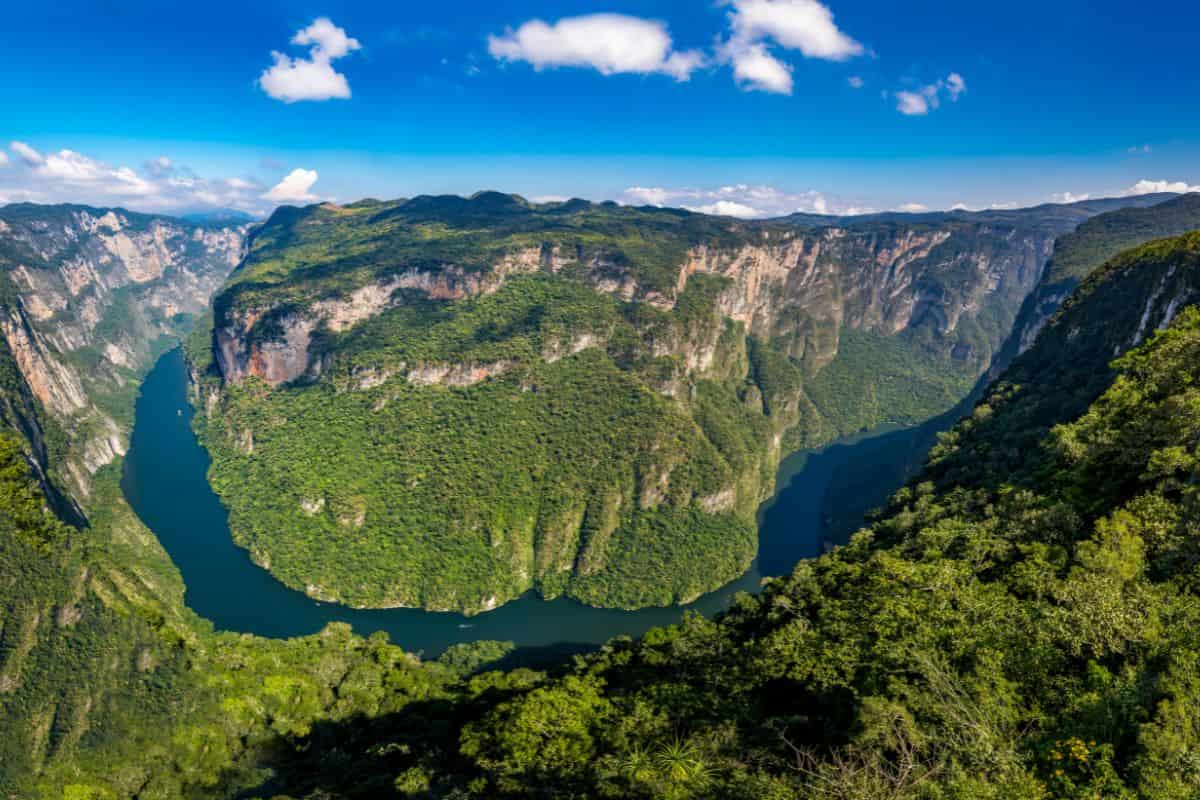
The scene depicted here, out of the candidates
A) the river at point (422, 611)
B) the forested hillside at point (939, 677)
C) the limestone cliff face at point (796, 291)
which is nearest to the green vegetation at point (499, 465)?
the river at point (422, 611)

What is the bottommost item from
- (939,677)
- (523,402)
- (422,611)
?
(422,611)

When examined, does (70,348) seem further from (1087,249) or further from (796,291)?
(1087,249)

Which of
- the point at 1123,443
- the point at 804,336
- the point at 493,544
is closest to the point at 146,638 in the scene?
the point at 493,544

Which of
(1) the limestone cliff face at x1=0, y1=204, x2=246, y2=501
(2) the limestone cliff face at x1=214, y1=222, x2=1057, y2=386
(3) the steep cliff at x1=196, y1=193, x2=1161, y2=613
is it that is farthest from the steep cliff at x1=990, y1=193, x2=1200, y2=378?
(1) the limestone cliff face at x1=0, y1=204, x2=246, y2=501

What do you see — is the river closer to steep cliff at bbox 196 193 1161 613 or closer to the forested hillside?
steep cliff at bbox 196 193 1161 613

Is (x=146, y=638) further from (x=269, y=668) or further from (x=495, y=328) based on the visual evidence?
(x=495, y=328)

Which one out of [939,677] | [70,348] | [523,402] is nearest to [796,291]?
[523,402]
